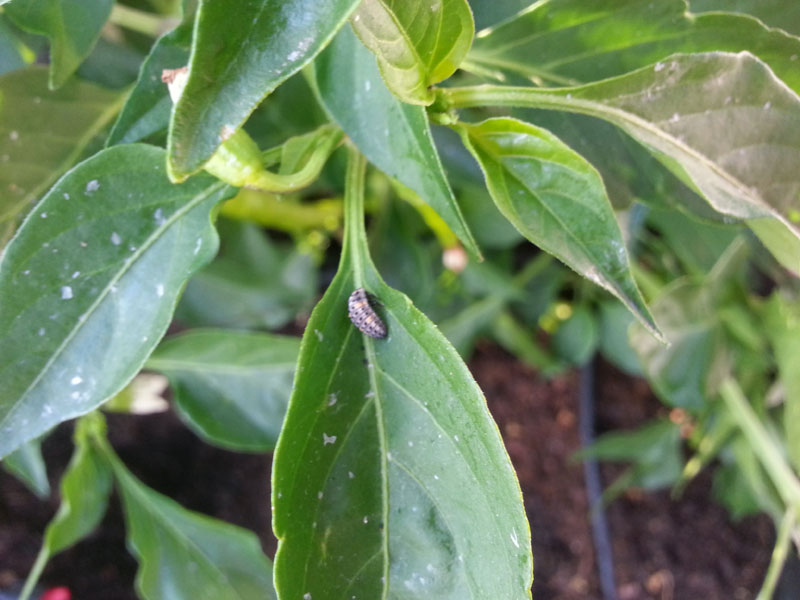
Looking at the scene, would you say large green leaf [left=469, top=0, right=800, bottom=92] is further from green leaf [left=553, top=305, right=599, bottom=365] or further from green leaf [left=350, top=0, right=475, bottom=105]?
green leaf [left=553, top=305, right=599, bottom=365]

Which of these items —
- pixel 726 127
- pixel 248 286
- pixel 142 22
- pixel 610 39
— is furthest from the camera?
pixel 248 286

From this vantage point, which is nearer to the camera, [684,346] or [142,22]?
[142,22]

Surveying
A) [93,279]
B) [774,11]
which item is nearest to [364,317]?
[93,279]

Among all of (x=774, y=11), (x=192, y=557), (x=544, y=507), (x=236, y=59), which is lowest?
(x=544, y=507)

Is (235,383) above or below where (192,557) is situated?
above

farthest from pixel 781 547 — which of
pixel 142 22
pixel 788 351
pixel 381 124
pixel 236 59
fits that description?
pixel 142 22

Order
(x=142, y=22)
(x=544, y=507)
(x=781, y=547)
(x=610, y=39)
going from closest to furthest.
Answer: (x=610, y=39), (x=142, y=22), (x=781, y=547), (x=544, y=507)

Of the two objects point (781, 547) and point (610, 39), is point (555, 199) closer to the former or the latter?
point (610, 39)
